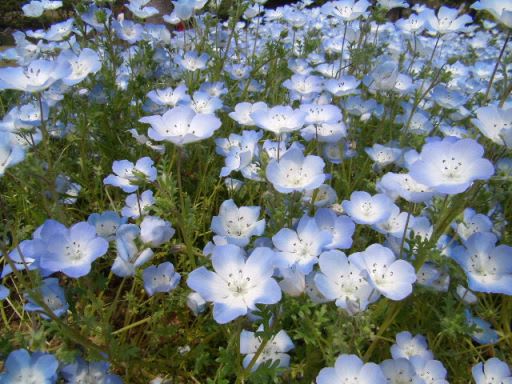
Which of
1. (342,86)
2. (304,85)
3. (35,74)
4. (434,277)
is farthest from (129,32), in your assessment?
(434,277)

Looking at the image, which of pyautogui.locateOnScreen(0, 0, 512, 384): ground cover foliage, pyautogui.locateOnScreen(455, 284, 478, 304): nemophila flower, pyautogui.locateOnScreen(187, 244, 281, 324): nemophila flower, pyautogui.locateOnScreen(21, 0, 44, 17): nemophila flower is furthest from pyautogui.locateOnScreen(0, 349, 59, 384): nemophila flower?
pyautogui.locateOnScreen(21, 0, 44, 17): nemophila flower

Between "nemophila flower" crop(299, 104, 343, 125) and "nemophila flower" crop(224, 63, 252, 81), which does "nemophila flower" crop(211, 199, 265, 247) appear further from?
"nemophila flower" crop(224, 63, 252, 81)

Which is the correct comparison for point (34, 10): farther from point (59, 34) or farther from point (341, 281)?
point (341, 281)

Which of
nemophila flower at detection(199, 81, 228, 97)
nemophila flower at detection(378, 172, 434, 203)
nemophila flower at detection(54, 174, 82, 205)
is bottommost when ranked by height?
nemophila flower at detection(54, 174, 82, 205)

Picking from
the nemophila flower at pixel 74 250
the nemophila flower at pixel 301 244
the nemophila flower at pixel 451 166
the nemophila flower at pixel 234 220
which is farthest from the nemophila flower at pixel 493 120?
the nemophila flower at pixel 74 250

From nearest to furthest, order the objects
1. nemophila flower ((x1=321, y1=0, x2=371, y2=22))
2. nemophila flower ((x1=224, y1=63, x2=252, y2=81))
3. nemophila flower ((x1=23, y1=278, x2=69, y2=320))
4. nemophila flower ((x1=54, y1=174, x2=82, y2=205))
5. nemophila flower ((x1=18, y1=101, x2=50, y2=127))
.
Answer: nemophila flower ((x1=23, y1=278, x2=69, y2=320)), nemophila flower ((x1=18, y1=101, x2=50, y2=127)), nemophila flower ((x1=54, y1=174, x2=82, y2=205)), nemophila flower ((x1=321, y1=0, x2=371, y2=22)), nemophila flower ((x1=224, y1=63, x2=252, y2=81))
